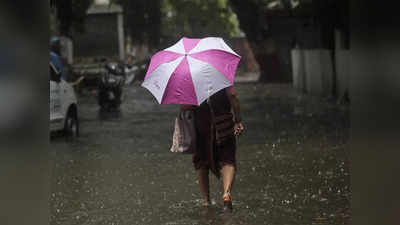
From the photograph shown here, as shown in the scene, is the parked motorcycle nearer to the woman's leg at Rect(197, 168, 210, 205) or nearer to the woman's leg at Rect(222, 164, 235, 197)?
the woman's leg at Rect(197, 168, 210, 205)

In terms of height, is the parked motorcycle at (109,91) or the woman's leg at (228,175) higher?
the woman's leg at (228,175)

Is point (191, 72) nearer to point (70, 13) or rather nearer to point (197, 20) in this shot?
point (70, 13)

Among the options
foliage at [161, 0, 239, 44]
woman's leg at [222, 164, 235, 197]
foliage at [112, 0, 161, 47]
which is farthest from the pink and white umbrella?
foliage at [161, 0, 239, 44]

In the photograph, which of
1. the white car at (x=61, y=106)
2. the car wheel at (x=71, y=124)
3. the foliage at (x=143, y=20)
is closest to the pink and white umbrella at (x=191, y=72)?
the white car at (x=61, y=106)

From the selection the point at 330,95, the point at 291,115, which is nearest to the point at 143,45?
the point at 330,95

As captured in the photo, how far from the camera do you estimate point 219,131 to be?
693 centimetres

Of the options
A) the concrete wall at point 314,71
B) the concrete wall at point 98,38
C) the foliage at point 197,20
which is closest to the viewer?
the concrete wall at point 314,71

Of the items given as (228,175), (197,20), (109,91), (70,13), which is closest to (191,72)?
(228,175)

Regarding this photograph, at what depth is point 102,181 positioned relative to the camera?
8984 mm

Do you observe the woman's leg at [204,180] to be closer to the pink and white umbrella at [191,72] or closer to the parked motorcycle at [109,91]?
the pink and white umbrella at [191,72]

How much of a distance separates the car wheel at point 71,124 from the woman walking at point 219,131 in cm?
695

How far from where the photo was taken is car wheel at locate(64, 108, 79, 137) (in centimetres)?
1372

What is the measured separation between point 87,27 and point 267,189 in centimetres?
3333

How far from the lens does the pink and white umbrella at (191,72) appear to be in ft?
21.7
